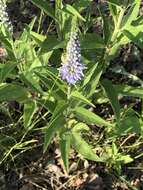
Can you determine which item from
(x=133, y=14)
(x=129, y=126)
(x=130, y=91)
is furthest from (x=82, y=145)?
(x=133, y=14)

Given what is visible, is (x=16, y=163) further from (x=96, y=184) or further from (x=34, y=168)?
(x=96, y=184)

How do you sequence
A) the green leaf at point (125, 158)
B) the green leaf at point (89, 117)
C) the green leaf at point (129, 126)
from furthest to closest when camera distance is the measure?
the green leaf at point (125, 158)
the green leaf at point (129, 126)
the green leaf at point (89, 117)

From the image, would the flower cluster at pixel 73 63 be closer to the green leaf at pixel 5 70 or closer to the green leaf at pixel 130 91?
the green leaf at pixel 5 70

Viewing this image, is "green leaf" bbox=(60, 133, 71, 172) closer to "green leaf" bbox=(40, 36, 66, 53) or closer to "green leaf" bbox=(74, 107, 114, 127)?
"green leaf" bbox=(74, 107, 114, 127)

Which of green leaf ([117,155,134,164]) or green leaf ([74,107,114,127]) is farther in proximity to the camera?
green leaf ([117,155,134,164])

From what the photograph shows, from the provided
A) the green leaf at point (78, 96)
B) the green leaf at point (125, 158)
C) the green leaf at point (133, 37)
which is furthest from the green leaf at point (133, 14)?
the green leaf at point (125, 158)

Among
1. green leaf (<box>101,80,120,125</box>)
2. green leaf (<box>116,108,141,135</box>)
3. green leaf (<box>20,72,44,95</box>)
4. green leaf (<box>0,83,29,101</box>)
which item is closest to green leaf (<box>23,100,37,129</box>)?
green leaf (<box>0,83,29,101</box>)
